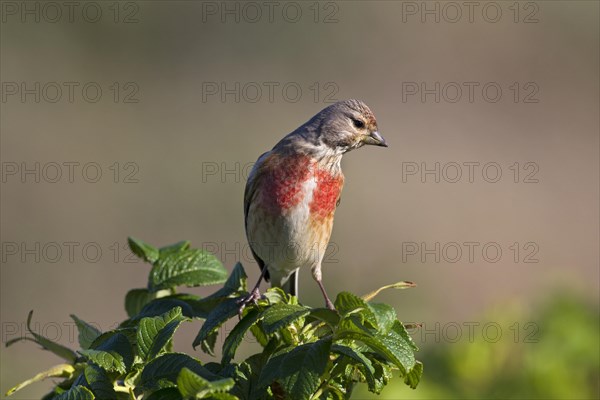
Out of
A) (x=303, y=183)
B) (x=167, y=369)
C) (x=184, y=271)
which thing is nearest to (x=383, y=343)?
(x=167, y=369)

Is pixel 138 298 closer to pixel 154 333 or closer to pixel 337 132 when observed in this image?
pixel 154 333

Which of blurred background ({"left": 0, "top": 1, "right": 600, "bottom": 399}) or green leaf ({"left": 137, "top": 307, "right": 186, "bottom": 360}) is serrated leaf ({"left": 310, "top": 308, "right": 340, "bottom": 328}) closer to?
green leaf ({"left": 137, "top": 307, "right": 186, "bottom": 360})

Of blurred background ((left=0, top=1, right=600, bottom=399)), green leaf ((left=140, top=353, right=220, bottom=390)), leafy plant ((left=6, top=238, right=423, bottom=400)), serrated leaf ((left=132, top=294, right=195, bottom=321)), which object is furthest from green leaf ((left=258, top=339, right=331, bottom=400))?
blurred background ((left=0, top=1, right=600, bottom=399))

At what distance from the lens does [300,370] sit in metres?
1.69

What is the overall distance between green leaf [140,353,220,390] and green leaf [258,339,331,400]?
107 millimetres

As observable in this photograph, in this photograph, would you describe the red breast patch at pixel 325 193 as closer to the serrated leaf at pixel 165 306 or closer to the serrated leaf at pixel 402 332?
the serrated leaf at pixel 165 306

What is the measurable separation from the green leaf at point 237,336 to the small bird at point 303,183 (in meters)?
1.86

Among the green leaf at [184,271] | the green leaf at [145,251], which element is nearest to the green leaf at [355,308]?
the green leaf at [184,271]

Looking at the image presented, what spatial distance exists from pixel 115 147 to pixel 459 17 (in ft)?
15.2

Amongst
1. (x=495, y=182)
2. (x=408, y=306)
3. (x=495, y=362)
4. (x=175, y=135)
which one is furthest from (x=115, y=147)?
(x=495, y=362)

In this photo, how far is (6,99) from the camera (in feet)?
35.0

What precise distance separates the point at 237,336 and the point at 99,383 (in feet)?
0.97

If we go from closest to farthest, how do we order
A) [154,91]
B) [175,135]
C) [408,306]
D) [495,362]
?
1. [495,362]
2. [408,306]
3. [175,135]
4. [154,91]

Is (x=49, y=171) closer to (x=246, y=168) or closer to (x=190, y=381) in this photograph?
(x=246, y=168)
